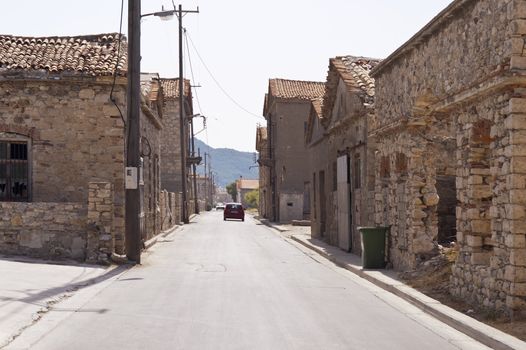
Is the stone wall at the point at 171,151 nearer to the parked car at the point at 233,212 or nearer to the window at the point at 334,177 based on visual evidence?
the parked car at the point at 233,212

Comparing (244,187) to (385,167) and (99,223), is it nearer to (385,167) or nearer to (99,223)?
(385,167)

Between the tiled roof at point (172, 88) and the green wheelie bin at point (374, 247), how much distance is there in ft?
130

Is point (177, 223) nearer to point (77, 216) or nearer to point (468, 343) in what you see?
point (77, 216)

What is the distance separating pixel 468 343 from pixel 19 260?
10.6 metres

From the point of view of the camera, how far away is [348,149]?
64.4 feet

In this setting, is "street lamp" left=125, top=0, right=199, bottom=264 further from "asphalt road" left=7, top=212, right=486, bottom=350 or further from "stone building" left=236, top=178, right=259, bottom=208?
"stone building" left=236, top=178, right=259, bottom=208

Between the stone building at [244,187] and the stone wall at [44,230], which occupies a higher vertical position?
the stone building at [244,187]

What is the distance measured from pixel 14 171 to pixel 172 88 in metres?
37.4

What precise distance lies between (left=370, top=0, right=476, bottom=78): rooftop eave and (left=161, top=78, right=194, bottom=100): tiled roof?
39539 mm

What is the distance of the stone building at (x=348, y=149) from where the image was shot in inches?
695

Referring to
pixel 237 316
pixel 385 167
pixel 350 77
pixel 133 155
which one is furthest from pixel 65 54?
pixel 237 316

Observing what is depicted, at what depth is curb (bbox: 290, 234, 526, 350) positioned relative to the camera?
7.06m

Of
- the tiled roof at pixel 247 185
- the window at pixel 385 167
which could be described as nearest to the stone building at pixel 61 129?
the window at pixel 385 167

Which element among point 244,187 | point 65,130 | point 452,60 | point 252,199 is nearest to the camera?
point 452,60
